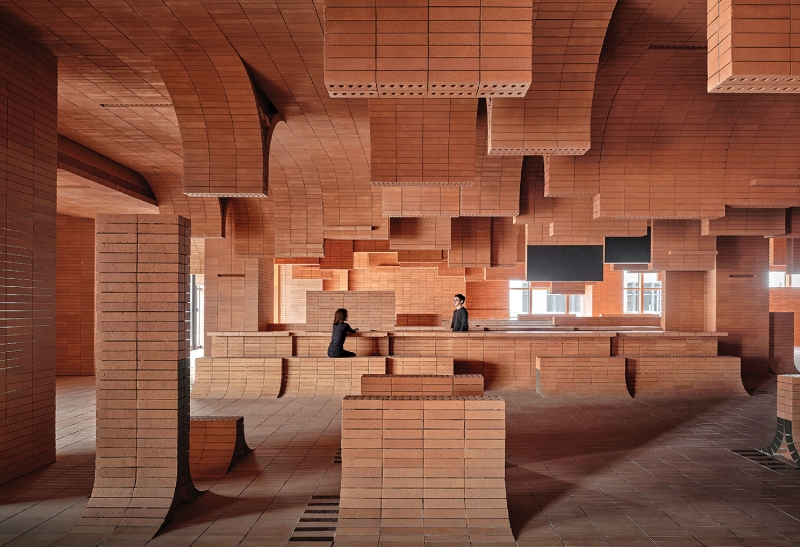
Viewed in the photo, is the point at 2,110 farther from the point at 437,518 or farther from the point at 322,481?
the point at 437,518

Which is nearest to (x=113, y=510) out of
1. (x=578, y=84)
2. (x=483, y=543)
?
(x=483, y=543)

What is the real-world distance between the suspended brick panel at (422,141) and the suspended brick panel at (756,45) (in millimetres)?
3955

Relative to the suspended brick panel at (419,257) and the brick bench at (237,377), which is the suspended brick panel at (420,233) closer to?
the suspended brick panel at (419,257)

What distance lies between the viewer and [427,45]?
5.18 metres

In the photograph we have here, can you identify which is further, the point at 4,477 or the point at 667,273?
the point at 667,273

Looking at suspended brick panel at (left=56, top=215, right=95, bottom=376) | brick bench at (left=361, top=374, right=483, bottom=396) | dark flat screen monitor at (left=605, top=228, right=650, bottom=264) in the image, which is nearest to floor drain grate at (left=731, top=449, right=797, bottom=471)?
brick bench at (left=361, top=374, right=483, bottom=396)

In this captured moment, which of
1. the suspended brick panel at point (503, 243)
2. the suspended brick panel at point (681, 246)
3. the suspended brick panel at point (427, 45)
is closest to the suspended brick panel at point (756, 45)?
the suspended brick panel at point (427, 45)

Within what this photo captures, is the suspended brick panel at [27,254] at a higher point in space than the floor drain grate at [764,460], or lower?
higher

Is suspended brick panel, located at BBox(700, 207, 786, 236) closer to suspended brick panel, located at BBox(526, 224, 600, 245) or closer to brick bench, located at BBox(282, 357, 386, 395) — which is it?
suspended brick panel, located at BBox(526, 224, 600, 245)

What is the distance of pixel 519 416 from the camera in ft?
34.7

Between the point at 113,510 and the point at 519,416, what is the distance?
6828 millimetres

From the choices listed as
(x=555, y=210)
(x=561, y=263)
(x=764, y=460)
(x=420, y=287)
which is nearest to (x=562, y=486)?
(x=764, y=460)

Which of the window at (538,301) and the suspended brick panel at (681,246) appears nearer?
the suspended brick panel at (681,246)

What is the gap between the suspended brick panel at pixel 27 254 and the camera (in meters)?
6.75
